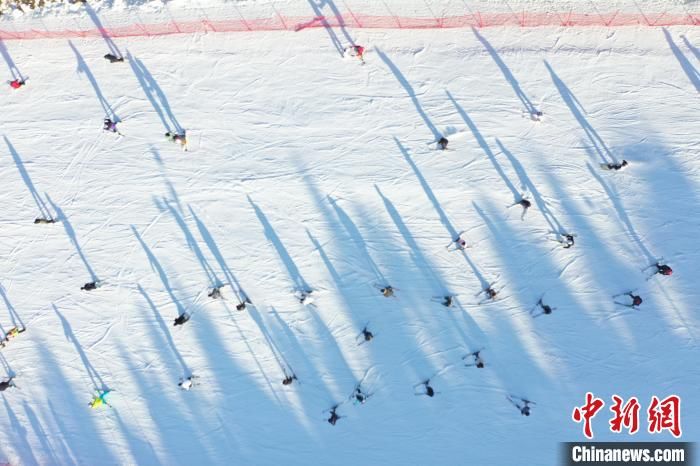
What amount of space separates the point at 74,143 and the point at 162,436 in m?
5.66

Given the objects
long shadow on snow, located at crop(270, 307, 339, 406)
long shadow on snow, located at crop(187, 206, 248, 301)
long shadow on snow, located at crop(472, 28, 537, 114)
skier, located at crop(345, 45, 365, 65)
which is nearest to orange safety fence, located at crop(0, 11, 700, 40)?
long shadow on snow, located at crop(472, 28, 537, 114)

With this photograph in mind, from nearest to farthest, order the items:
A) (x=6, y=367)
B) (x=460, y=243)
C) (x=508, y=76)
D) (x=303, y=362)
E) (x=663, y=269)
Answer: (x=663, y=269) < (x=460, y=243) < (x=508, y=76) < (x=303, y=362) < (x=6, y=367)

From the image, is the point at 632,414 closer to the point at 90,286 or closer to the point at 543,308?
the point at 543,308

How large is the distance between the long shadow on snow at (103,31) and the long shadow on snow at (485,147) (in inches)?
242

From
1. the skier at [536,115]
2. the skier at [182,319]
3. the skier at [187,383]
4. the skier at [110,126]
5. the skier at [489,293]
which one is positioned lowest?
the skier at [187,383]

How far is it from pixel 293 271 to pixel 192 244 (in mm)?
1939

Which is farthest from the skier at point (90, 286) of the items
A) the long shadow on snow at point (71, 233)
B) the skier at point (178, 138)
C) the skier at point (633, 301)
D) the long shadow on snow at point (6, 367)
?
the skier at point (633, 301)

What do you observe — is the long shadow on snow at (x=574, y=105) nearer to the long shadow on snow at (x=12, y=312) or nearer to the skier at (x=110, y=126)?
the skier at (x=110, y=126)

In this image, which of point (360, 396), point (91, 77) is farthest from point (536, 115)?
point (91, 77)

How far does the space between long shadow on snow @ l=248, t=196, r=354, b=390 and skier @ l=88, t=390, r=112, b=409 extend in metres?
4.03

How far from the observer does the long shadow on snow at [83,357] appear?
8359 mm

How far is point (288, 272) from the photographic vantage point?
27.0 ft

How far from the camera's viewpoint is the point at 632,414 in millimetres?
8125

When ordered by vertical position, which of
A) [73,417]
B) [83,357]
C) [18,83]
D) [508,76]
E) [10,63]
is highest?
[508,76]
